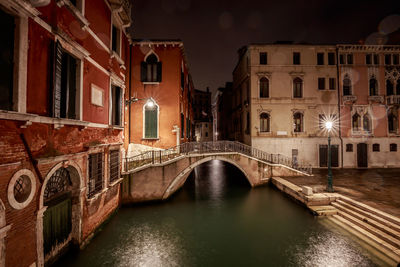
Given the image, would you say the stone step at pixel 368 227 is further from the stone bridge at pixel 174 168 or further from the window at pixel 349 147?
the window at pixel 349 147

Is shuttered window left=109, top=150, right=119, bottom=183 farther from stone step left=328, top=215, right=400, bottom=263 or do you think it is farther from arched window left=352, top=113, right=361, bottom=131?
arched window left=352, top=113, right=361, bottom=131

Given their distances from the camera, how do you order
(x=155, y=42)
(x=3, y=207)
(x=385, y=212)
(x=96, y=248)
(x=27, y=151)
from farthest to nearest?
(x=155, y=42), (x=385, y=212), (x=96, y=248), (x=27, y=151), (x=3, y=207)

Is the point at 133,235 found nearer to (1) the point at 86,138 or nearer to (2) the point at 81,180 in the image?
(2) the point at 81,180

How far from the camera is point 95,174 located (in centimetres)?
772

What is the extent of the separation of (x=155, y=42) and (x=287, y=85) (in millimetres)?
12389

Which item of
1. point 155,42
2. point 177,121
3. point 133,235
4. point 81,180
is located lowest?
point 133,235

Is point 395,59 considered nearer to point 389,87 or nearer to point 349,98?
point 389,87

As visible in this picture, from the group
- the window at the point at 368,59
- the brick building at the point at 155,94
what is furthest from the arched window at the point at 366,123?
the brick building at the point at 155,94

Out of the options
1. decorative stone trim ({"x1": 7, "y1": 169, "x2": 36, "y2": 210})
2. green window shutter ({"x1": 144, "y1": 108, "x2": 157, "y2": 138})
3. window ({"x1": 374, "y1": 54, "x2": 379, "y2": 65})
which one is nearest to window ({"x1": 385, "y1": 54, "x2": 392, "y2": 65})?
window ({"x1": 374, "y1": 54, "x2": 379, "y2": 65})

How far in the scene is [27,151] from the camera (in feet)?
14.5

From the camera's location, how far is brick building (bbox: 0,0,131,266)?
4.06 meters

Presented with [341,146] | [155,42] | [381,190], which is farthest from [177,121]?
[341,146]

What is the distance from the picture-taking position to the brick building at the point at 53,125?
406 centimetres

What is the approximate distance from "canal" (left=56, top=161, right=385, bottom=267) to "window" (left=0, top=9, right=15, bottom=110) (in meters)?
5.36
